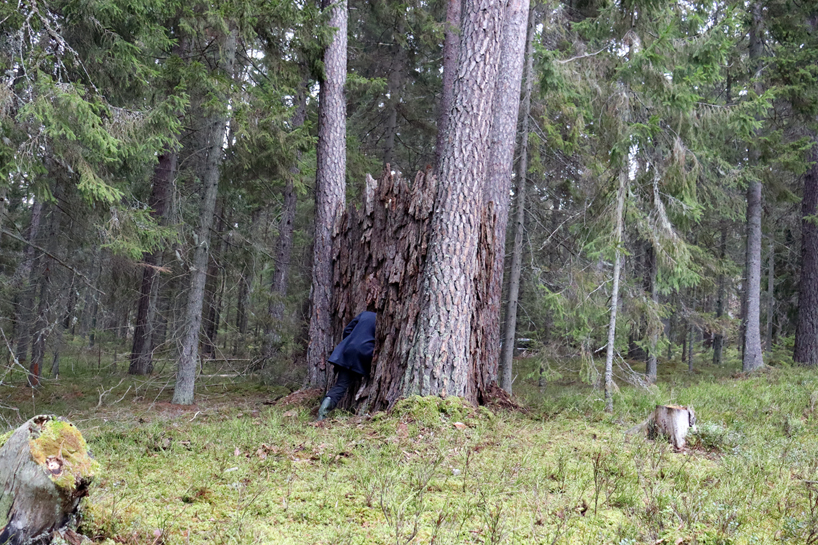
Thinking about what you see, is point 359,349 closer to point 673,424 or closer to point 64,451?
point 673,424

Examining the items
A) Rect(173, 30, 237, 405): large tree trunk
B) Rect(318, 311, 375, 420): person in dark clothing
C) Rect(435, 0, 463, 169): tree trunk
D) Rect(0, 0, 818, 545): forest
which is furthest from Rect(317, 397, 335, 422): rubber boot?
Rect(435, 0, 463, 169): tree trunk

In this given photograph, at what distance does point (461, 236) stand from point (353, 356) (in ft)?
7.30

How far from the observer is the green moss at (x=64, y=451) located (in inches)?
96.8

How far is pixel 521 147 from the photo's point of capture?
11859mm

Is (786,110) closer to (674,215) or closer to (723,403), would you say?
(674,215)

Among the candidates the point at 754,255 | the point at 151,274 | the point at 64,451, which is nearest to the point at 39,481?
the point at 64,451

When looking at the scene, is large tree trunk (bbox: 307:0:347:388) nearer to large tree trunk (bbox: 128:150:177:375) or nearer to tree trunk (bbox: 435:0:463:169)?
tree trunk (bbox: 435:0:463:169)

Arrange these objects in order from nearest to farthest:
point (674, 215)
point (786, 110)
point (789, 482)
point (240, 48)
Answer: point (789, 482)
point (674, 215)
point (240, 48)
point (786, 110)

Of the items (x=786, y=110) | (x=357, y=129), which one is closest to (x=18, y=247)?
(x=357, y=129)

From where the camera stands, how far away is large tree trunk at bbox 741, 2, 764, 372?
13547mm

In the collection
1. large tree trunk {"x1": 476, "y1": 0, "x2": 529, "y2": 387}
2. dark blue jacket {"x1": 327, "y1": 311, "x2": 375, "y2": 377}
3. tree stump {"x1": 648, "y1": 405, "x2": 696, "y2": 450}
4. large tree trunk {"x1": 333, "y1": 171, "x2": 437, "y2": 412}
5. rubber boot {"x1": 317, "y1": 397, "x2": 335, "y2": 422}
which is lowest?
rubber boot {"x1": 317, "y1": 397, "x2": 335, "y2": 422}

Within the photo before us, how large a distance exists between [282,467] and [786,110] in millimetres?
17824

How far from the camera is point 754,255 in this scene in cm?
1367

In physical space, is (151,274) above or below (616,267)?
below
